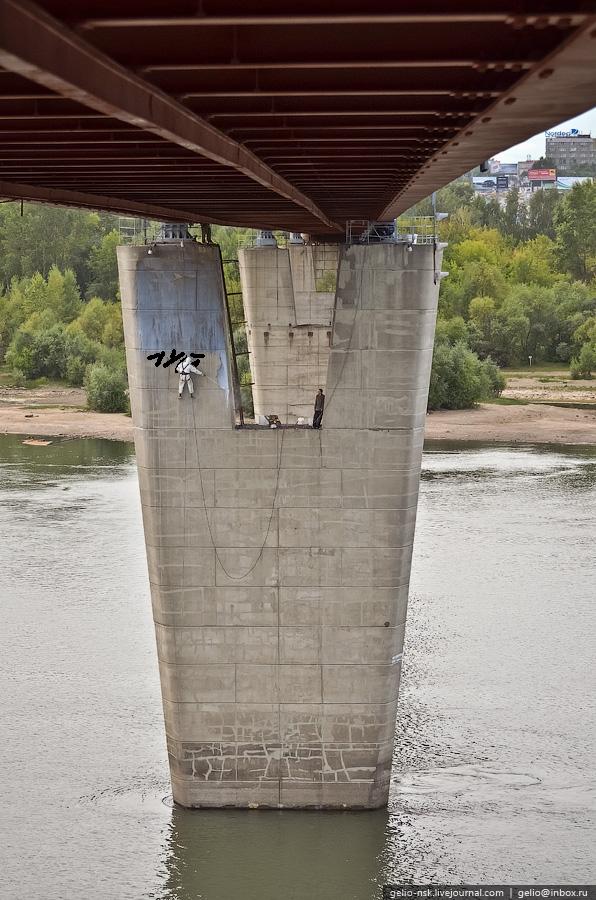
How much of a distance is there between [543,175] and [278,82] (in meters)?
165

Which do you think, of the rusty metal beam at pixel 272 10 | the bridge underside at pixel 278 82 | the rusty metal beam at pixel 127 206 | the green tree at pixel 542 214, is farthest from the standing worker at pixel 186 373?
the green tree at pixel 542 214

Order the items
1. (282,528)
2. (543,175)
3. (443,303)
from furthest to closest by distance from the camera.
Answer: (543,175), (443,303), (282,528)

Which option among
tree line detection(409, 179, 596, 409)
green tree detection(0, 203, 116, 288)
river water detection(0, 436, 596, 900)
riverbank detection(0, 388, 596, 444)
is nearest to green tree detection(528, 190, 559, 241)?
tree line detection(409, 179, 596, 409)

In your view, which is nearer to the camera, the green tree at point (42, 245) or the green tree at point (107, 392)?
the green tree at point (107, 392)

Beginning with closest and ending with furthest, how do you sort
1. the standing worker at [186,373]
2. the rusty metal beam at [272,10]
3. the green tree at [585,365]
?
the rusty metal beam at [272,10]
the standing worker at [186,373]
the green tree at [585,365]

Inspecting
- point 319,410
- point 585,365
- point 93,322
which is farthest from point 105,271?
point 319,410

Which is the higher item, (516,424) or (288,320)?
(288,320)

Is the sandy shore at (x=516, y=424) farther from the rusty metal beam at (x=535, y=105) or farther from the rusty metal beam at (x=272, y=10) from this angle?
the rusty metal beam at (x=272, y=10)

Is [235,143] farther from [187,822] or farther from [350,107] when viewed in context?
[187,822]

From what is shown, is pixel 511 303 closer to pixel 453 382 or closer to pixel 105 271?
pixel 453 382

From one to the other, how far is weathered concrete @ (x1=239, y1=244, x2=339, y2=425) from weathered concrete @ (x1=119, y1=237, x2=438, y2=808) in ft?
43.6

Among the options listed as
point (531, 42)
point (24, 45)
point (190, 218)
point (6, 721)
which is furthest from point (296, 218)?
point (24, 45)

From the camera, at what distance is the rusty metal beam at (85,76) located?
189 inches

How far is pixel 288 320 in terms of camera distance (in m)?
30.4
